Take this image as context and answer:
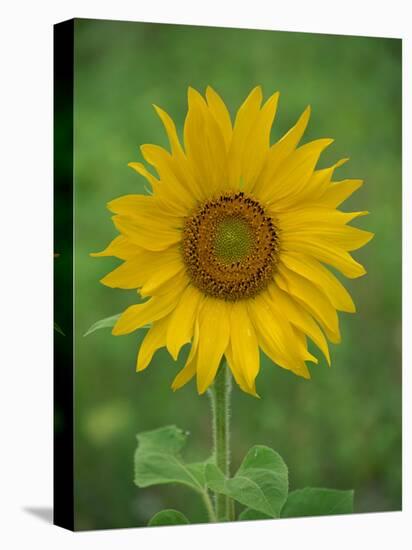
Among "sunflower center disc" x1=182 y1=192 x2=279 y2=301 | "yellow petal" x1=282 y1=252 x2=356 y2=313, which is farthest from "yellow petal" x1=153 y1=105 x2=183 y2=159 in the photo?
"yellow petal" x1=282 y1=252 x2=356 y2=313

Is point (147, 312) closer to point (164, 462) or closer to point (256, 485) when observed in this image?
point (164, 462)

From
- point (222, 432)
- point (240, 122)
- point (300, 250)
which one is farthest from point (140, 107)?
point (222, 432)

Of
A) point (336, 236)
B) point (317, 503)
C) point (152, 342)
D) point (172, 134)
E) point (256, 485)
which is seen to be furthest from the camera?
point (317, 503)

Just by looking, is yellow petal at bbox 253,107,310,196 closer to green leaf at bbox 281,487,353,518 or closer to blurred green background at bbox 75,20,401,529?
blurred green background at bbox 75,20,401,529

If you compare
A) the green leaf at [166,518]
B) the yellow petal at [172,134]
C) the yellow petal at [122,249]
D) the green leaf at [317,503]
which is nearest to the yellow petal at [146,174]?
the yellow petal at [172,134]

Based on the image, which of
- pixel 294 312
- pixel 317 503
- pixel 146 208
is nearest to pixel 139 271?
pixel 146 208

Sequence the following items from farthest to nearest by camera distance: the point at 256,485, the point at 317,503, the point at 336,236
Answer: the point at 317,503, the point at 256,485, the point at 336,236
